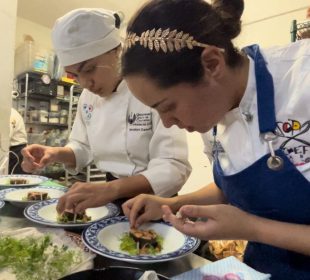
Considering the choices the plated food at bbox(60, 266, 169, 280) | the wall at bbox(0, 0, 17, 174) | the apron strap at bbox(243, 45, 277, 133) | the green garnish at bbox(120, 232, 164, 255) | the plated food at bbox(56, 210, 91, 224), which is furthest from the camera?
the wall at bbox(0, 0, 17, 174)

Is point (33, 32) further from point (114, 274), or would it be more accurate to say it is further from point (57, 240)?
point (114, 274)

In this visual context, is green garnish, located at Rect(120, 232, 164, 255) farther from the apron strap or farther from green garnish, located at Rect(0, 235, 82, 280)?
the apron strap

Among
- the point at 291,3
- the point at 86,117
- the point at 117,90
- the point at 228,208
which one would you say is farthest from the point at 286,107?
the point at 291,3

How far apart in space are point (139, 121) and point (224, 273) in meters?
0.71

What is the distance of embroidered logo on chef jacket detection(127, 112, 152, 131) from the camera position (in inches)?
46.1

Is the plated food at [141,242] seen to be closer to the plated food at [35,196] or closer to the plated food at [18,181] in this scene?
the plated food at [35,196]

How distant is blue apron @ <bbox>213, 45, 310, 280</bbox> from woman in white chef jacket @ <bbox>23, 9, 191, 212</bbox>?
1.32 ft

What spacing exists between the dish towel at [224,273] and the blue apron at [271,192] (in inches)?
4.8

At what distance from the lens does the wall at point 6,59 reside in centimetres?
242

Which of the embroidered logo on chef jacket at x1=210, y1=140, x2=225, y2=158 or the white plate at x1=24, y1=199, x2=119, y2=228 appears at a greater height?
the embroidered logo on chef jacket at x1=210, y1=140, x2=225, y2=158

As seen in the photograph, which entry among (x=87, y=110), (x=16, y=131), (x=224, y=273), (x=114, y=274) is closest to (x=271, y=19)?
(x=87, y=110)

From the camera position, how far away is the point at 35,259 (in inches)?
22.7

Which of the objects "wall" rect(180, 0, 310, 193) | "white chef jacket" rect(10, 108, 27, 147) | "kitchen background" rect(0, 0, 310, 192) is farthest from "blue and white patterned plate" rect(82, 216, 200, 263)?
"white chef jacket" rect(10, 108, 27, 147)

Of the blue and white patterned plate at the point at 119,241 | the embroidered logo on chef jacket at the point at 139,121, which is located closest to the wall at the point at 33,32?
the embroidered logo on chef jacket at the point at 139,121
